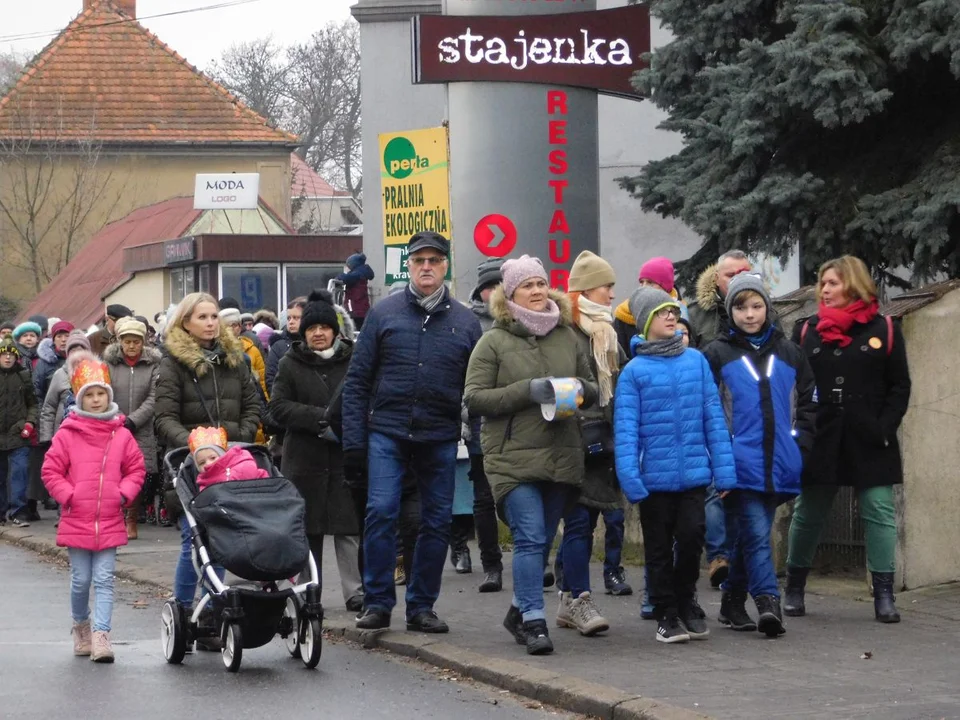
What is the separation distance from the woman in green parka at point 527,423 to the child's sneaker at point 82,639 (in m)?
2.21

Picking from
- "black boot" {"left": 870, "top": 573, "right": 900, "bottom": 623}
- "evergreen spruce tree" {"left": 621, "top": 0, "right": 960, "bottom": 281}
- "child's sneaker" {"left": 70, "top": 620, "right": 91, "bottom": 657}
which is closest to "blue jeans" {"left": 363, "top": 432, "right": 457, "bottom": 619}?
"child's sneaker" {"left": 70, "top": 620, "right": 91, "bottom": 657}

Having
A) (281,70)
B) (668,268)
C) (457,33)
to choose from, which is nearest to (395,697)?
(668,268)

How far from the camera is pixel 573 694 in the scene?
803cm

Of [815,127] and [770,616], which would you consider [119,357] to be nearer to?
[815,127]

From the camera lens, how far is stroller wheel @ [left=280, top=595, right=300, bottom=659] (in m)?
9.33

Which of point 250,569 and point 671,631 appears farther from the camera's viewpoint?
point 671,631

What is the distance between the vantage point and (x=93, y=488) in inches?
380

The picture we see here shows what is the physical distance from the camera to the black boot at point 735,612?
989 centimetres

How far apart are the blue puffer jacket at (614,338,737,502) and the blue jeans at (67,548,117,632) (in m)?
2.70

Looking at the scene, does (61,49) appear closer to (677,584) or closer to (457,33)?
(457,33)

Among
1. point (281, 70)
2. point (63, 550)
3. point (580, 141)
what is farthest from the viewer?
point (281, 70)

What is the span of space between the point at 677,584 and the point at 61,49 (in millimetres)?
50363

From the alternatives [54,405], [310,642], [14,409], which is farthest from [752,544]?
[14,409]

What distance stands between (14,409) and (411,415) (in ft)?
32.8
